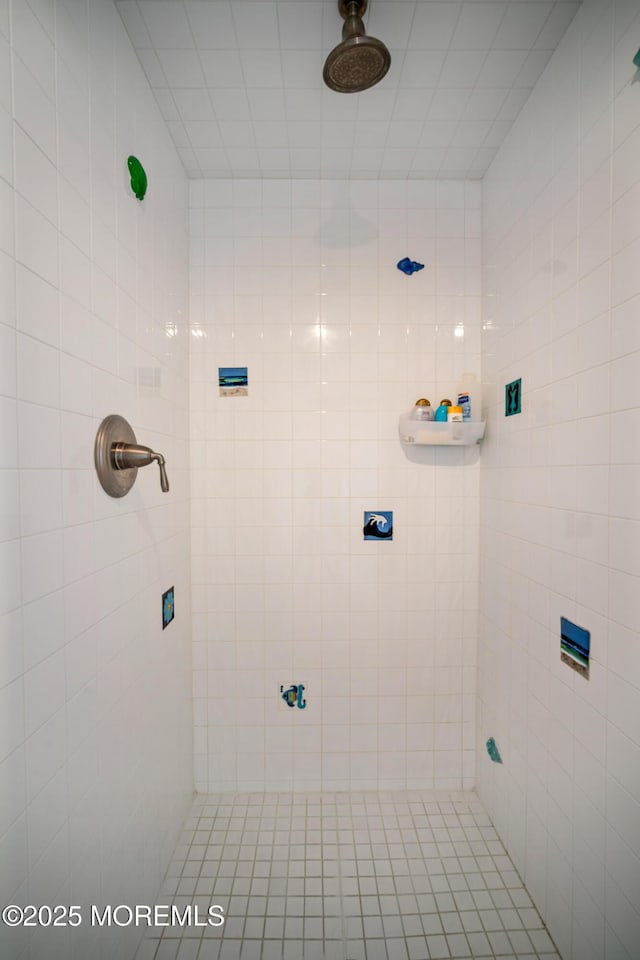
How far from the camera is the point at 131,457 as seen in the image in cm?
111

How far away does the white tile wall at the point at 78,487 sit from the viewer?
743 mm

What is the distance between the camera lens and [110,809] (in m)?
1.09

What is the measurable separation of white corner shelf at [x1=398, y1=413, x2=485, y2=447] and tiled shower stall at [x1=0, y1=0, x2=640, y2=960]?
0.28 ft

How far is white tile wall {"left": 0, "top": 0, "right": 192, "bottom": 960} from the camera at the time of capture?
743 millimetres

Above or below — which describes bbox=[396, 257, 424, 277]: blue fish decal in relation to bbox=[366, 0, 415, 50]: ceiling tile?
below

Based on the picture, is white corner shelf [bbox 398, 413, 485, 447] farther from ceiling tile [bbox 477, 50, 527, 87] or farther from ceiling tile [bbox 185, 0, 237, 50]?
ceiling tile [bbox 185, 0, 237, 50]

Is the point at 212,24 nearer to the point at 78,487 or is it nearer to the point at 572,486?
the point at 78,487

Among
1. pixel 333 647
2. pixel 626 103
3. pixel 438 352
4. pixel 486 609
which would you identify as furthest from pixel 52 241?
pixel 486 609

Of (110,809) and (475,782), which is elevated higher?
(110,809)

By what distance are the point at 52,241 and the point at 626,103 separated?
1.30 m

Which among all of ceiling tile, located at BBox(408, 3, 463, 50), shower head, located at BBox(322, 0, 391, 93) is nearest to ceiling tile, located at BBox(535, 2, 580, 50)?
ceiling tile, located at BBox(408, 3, 463, 50)

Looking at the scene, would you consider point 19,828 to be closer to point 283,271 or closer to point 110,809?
point 110,809

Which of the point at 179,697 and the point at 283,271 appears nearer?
the point at 179,697

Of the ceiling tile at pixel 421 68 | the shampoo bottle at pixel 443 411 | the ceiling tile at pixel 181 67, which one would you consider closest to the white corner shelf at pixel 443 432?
the shampoo bottle at pixel 443 411
